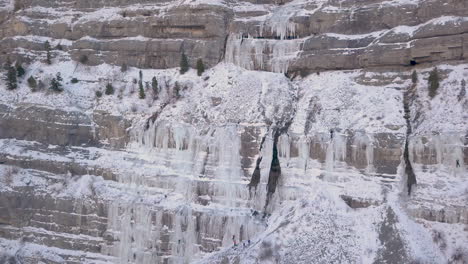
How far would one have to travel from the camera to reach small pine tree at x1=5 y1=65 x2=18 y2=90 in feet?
153

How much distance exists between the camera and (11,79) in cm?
4672

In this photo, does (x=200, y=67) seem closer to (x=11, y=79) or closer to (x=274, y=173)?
(x=274, y=173)

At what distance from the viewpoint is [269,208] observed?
36.9m

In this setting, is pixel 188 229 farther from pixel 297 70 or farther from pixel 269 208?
pixel 297 70

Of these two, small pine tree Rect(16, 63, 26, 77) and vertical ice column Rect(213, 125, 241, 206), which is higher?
small pine tree Rect(16, 63, 26, 77)

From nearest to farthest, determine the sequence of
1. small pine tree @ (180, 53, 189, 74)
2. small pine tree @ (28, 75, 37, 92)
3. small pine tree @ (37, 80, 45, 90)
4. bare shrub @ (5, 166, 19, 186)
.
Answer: bare shrub @ (5, 166, 19, 186)
small pine tree @ (180, 53, 189, 74)
small pine tree @ (28, 75, 37, 92)
small pine tree @ (37, 80, 45, 90)

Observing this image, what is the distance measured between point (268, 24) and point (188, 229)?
2051cm

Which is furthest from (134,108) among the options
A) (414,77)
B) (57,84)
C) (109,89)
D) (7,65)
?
(414,77)

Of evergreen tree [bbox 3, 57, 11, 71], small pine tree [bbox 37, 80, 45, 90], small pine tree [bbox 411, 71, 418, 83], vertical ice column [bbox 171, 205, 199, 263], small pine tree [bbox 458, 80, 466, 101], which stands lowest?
vertical ice column [bbox 171, 205, 199, 263]

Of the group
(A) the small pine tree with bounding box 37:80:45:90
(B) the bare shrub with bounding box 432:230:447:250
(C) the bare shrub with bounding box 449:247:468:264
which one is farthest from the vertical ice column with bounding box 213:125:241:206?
(A) the small pine tree with bounding box 37:80:45:90

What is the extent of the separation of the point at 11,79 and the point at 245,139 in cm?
2384

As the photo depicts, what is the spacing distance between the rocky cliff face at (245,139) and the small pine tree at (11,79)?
60cm

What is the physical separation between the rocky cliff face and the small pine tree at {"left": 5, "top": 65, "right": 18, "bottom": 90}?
23.6 inches

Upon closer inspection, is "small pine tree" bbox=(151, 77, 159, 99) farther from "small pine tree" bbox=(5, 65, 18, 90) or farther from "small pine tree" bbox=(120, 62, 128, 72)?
"small pine tree" bbox=(5, 65, 18, 90)
